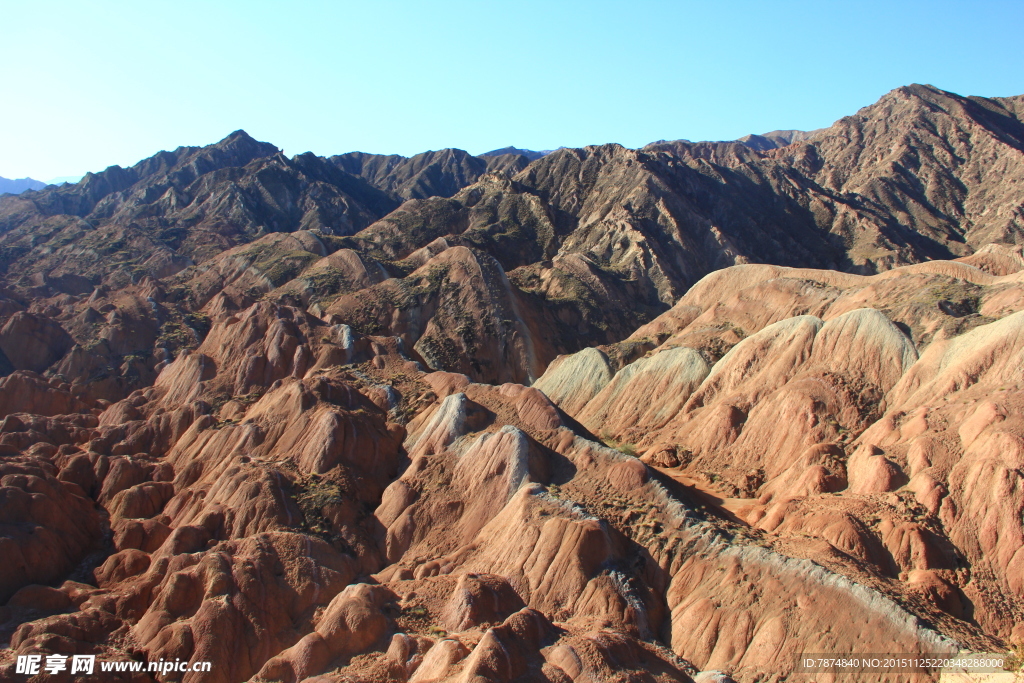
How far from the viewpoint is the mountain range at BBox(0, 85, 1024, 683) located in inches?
760

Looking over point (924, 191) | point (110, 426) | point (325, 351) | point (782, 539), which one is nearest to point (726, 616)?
point (782, 539)

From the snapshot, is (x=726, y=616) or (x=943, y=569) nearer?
(x=726, y=616)

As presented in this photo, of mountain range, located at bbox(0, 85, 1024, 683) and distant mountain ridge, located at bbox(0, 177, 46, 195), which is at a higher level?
distant mountain ridge, located at bbox(0, 177, 46, 195)

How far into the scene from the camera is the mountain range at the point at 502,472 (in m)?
19.3

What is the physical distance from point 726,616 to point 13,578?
20996 mm

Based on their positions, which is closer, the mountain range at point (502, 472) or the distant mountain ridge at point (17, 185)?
the mountain range at point (502, 472)

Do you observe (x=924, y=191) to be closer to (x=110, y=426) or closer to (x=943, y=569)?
(x=943, y=569)

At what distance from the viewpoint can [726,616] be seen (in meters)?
20.0

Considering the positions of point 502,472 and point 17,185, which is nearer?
point 502,472

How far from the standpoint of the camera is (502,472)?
25.7m

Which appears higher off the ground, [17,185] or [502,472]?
[17,185]

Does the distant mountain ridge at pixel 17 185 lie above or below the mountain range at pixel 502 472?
above

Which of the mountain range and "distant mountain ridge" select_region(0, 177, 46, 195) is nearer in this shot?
the mountain range

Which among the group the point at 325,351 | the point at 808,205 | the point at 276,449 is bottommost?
the point at 276,449
